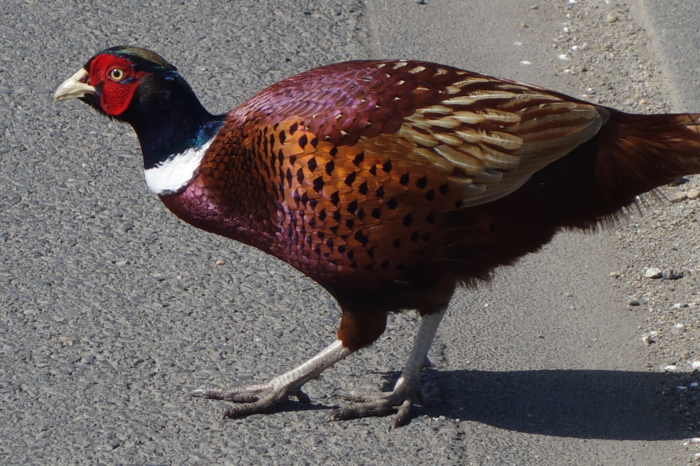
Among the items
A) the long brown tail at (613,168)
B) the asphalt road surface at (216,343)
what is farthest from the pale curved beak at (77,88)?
the long brown tail at (613,168)

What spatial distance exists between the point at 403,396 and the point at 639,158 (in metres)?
0.99

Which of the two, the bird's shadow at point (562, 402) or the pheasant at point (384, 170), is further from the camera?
the bird's shadow at point (562, 402)

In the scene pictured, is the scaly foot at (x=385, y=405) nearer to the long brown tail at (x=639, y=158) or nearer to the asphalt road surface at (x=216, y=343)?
the asphalt road surface at (x=216, y=343)

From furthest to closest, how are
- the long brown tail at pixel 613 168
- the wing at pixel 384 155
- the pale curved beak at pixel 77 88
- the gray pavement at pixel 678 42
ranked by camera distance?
1. the gray pavement at pixel 678 42
2. the pale curved beak at pixel 77 88
3. the long brown tail at pixel 613 168
4. the wing at pixel 384 155

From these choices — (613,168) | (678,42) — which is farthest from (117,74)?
(678,42)

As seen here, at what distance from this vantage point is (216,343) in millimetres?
3998

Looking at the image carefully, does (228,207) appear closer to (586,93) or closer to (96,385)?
(96,385)

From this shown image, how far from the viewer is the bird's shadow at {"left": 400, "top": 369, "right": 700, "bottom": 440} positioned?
12.1 ft

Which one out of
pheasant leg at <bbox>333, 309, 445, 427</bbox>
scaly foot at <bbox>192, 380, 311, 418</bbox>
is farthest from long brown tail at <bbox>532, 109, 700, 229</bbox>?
scaly foot at <bbox>192, 380, 311, 418</bbox>

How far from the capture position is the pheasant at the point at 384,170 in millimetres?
3361

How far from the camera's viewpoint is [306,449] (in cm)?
357

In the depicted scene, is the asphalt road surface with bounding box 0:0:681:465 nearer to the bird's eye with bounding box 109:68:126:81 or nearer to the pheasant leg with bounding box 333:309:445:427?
the pheasant leg with bounding box 333:309:445:427

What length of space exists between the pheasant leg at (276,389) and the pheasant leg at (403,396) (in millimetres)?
143

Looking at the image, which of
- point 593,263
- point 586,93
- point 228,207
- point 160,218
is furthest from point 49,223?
point 586,93
